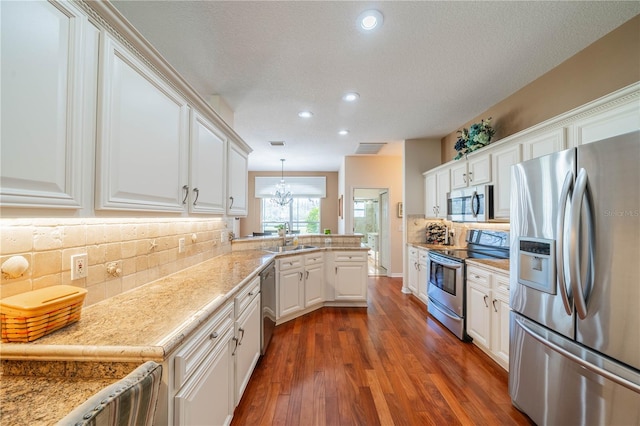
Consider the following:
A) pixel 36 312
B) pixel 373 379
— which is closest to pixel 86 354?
pixel 36 312

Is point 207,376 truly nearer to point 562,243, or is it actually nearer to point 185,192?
point 185,192

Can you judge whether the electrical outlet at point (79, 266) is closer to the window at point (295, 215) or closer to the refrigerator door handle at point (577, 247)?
the refrigerator door handle at point (577, 247)

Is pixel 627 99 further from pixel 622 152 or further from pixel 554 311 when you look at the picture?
pixel 554 311

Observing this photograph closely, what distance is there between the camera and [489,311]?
2.33 m

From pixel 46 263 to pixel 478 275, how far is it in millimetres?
3203

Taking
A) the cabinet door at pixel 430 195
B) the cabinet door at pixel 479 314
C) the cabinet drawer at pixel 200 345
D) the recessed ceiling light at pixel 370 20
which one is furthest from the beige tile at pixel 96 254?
the cabinet door at pixel 430 195

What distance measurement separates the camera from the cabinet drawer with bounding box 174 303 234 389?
37.5 inches

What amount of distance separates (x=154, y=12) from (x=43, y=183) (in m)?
1.57

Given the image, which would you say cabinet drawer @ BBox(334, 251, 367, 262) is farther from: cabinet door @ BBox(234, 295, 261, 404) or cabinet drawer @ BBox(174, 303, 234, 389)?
cabinet drawer @ BBox(174, 303, 234, 389)

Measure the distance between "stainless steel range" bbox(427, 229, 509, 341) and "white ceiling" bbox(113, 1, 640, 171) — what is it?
1.76 meters

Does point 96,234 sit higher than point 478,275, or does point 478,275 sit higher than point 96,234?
point 96,234

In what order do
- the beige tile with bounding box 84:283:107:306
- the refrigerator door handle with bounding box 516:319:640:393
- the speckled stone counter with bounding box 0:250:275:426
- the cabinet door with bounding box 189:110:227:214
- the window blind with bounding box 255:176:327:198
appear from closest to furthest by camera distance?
the speckled stone counter with bounding box 0:250:275:426
the refrigerator door handle with bounding box 516:319:640:393
the beige tile with bounding box 84:283:107:306
the cabinet door with bounding box 189:110:227:214
the window blind with bounding box 255:176:327:198

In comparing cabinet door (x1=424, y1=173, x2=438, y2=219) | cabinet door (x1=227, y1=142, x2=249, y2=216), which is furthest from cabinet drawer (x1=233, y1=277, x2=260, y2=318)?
cabinet door (x1=424, y1=173, x2=438, y2=219)

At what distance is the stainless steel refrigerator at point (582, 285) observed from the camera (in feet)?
3.73
